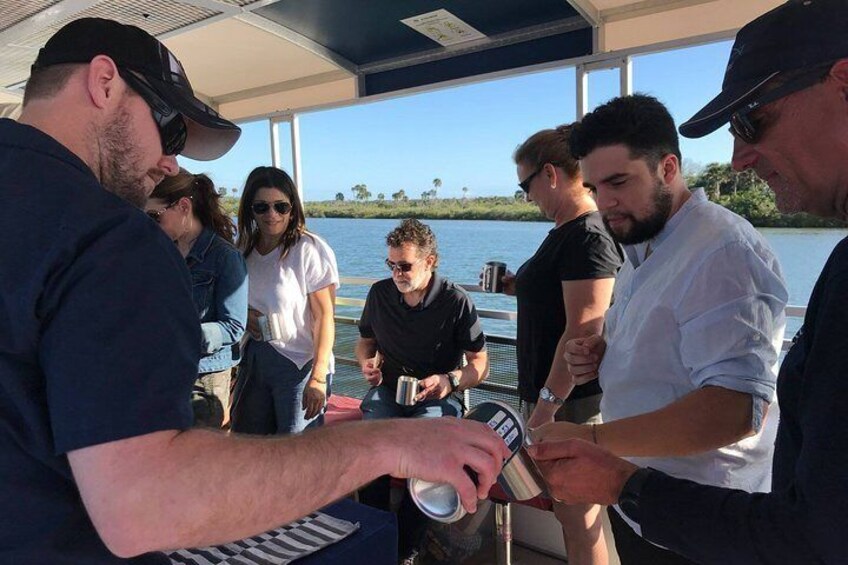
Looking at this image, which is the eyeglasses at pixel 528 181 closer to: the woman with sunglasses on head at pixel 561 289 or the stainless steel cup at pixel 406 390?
the woman with sunglasses on head at pixel 561 289

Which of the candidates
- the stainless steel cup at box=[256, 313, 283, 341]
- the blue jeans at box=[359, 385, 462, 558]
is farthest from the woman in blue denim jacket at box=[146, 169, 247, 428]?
the blue jeans at box=[359, 385, 462, 558]

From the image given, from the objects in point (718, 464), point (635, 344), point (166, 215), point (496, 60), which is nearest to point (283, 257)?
point (166, 215)

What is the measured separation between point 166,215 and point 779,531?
Result: 2.38 m

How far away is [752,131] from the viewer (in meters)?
1.08

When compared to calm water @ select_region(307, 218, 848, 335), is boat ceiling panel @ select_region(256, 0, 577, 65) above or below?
above

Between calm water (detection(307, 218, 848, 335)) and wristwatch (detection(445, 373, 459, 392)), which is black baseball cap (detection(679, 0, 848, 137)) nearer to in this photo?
calm water (detection(307, 218, 848, 335))

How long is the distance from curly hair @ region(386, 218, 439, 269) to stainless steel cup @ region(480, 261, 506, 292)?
1.09 ft

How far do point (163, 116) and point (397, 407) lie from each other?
2.27 metres

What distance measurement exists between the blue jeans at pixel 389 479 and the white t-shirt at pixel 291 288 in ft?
1.47

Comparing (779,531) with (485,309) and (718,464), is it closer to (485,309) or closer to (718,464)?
(718,464)

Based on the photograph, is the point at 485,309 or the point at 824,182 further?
the point at 485,309

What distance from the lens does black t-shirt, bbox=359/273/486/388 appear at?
10.2 ft

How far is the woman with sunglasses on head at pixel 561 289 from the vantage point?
2.25m

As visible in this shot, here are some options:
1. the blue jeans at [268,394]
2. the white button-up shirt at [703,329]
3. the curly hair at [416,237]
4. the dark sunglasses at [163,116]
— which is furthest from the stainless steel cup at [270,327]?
the dark sunglasses at [163,116]
